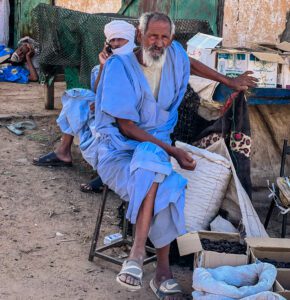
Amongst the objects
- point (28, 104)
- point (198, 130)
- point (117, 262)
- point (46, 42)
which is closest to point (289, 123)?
point (198, 130)

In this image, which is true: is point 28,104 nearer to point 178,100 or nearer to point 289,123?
point 289,123

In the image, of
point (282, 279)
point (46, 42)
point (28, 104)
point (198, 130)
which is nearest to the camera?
point (282, 279)

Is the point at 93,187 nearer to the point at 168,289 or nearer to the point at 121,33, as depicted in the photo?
the point at 121,33

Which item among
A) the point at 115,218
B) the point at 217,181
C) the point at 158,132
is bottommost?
the point at 115,218

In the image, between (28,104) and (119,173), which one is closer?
(119,173)

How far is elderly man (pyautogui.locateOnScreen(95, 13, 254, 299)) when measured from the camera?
357 centimetres

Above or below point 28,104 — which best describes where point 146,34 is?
above

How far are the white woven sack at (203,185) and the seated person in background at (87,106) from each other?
80 centimetres

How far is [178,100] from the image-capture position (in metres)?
4.07

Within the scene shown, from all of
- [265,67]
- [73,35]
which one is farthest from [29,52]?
[265,67]

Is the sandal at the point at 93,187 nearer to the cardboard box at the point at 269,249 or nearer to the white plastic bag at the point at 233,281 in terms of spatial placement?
the cardboard box at the point at 269,249

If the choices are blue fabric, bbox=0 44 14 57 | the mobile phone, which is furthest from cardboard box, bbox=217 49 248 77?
blue fabric, bbox=0 44 14 57

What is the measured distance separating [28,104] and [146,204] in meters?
4.57

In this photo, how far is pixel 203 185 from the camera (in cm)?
439
